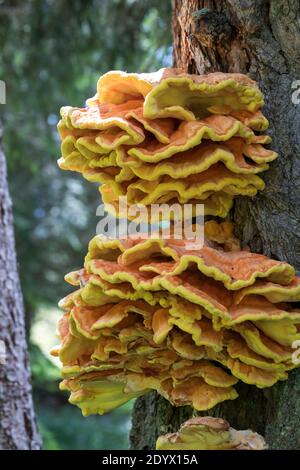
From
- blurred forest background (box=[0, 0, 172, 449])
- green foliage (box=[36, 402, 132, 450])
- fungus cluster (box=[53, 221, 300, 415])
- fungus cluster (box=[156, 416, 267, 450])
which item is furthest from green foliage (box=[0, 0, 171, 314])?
fungus cluster (box=[156, 416, 267, 450])

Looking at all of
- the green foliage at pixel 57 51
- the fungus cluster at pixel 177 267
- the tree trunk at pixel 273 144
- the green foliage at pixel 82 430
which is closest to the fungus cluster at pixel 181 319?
the fungus cluster at pixel 177 267

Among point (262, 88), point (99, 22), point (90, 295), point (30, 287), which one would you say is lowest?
point (30, 287)

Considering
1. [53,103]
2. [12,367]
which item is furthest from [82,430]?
[12,367]

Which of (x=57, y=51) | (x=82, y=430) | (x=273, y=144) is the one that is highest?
(x=57, y=51)

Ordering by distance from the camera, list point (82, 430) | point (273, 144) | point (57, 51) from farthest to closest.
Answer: point (82, 430) → point (57, 51) → point (273, 144)

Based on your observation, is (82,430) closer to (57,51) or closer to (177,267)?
(57,51)
